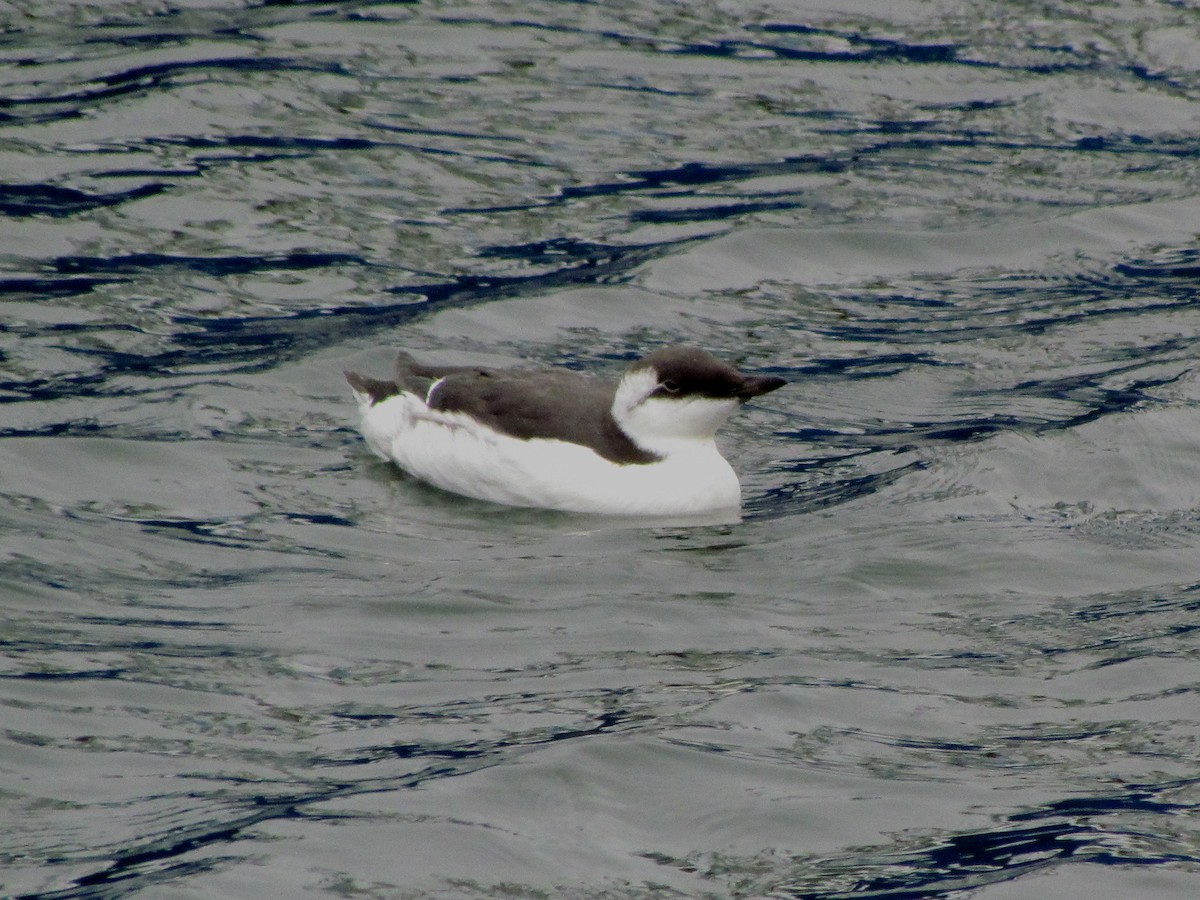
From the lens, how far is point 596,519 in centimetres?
920

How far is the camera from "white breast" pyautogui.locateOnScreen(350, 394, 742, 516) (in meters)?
9.18

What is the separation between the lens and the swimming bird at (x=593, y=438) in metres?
9.20

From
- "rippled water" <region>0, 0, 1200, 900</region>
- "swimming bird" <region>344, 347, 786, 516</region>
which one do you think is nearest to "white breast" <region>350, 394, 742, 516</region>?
"swimming bird" <region>344, 347, 786, 516</region>

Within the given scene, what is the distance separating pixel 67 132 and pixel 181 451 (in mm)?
5301

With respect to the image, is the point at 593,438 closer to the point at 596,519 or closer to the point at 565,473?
the point at 565,473

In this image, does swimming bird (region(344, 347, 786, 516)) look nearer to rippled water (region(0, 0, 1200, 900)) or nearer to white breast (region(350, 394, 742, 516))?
white breast (region(350, 394, 742, 516))

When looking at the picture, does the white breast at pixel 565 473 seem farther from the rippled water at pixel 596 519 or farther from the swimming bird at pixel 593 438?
the rippled water at pixel 596 519

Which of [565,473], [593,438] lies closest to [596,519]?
[565,473]

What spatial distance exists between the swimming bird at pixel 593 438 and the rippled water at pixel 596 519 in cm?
22

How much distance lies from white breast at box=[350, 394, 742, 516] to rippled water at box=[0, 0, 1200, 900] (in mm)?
169

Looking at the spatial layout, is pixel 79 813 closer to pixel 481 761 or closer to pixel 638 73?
pixel 481 761

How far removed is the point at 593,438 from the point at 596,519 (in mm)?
400

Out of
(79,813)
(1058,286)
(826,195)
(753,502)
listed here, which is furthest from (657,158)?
(79,813)

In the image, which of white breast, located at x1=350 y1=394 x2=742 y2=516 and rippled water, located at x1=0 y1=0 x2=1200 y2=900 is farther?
white breast, located at x1=350 y1=394 x2=742 y2=516
